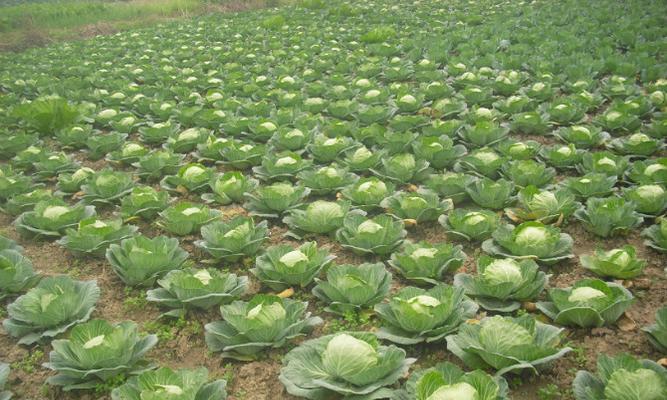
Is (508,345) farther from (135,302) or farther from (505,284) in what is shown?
(135,302)

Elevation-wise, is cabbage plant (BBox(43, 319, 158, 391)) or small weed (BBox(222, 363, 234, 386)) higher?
cabbage plant (BBox(43, 319, 158, 391))

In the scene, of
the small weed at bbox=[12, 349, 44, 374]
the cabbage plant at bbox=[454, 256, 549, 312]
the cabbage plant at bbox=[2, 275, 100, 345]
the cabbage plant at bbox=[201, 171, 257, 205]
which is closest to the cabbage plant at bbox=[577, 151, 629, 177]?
the cabbage plant at bbox=[454, 256, 549, 312]

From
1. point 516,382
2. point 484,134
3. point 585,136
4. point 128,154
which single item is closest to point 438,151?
point 484,134

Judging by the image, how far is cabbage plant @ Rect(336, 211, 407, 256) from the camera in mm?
4270

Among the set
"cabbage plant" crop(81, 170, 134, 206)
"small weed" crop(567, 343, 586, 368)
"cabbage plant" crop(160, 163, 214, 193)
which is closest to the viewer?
"small weed" crop(567, 343, 586, 368)

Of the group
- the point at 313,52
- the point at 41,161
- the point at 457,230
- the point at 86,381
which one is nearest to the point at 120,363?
the point at 86,381

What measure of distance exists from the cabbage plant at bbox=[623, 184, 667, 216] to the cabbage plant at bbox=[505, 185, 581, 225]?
0.46 metres

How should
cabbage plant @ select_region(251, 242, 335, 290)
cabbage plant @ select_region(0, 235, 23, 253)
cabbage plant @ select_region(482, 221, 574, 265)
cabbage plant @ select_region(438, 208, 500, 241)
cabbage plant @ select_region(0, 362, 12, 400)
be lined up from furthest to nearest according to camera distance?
cabbage plant @ select_region(0, 235, 23, 253) → cabbage plant @ select_region(438, 208, 500, 241) → cabbage plant @ select_region(482, 221, 574, 265) → cabbage plant @ select_region(251, 242, 335, 290) → cabbage plant @ select_region(0, 362, 12, 400)

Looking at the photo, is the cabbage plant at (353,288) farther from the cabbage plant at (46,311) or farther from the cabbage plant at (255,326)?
the cabbage plant at (46,311)

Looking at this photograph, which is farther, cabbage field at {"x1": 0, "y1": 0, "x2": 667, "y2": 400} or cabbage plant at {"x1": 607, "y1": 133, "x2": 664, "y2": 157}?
cabbage plant at {"x1": 607, "y1": 133, "x2": 664, "y2": 157}

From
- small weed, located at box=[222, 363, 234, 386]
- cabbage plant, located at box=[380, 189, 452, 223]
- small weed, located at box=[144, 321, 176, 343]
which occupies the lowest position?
small weed, located at box=[144, 321, 176, 343]

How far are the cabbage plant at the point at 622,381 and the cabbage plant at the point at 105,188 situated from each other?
4446 millimetres

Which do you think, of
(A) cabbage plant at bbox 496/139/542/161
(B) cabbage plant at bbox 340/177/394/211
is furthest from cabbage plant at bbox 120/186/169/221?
(A) cabbage plant at bbox 496/139/542/161

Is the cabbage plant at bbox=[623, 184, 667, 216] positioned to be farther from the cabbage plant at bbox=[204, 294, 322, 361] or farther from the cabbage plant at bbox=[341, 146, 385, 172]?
the cabbage plant at bbox=[204, 294, 322, 361]
